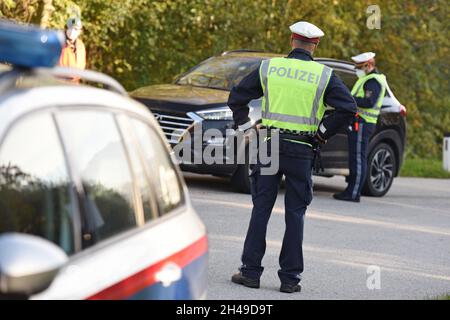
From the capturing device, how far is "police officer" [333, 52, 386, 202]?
568 inches

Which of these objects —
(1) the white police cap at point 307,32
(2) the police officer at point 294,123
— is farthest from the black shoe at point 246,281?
(1) the white police cap at point 307,32

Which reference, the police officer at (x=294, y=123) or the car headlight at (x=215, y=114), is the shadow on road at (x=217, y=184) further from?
the police officer at (x=294, y=123)

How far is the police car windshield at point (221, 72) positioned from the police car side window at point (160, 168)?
9.97 meters

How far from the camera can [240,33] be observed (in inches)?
907

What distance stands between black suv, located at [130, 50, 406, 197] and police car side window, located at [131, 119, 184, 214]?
8.18 m

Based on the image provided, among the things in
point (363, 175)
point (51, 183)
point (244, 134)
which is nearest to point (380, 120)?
point (363, 175)

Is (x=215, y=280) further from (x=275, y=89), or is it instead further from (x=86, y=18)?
(x=86, y=18)

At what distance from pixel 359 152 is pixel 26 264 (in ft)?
38.6

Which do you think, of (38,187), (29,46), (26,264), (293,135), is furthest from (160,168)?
(293,135)

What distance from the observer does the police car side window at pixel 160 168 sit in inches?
170

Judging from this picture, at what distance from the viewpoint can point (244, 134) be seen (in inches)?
532

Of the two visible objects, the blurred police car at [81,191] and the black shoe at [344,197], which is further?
the black shoe at [344,197]

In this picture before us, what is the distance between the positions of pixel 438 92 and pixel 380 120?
1202 centimetres

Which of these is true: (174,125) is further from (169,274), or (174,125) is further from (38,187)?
(38,187)
